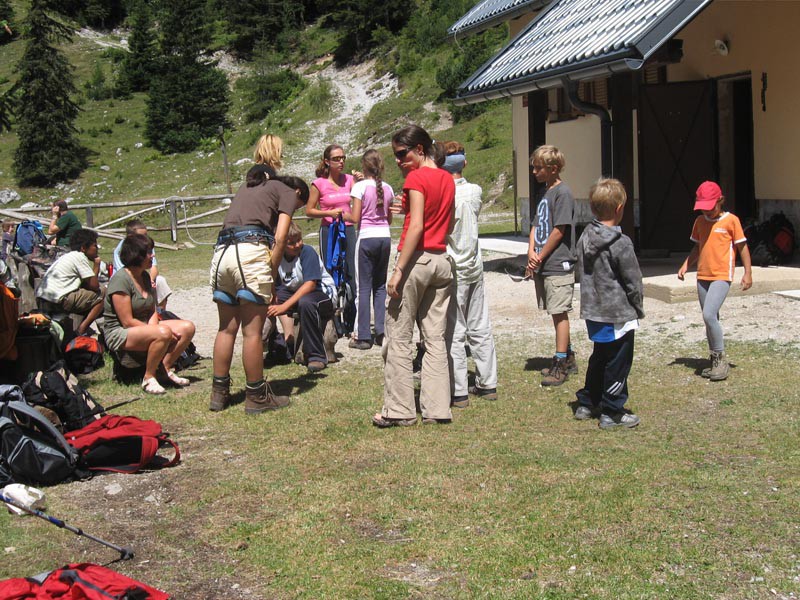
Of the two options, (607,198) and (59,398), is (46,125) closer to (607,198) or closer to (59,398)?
(59,398)

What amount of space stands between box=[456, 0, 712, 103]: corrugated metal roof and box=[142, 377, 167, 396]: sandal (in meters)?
5.95

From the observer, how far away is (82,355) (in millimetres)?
7754

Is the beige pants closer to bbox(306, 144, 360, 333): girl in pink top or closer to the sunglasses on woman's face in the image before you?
the sunglasses on woman's face

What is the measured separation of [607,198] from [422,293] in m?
1.28

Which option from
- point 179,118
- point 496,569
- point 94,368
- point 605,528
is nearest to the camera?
point 496,569

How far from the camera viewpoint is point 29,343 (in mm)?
6449

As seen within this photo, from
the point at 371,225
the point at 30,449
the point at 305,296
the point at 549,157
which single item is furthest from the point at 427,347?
the point at 371,225

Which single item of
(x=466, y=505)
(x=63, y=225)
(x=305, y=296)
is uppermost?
(x=63, y=225)

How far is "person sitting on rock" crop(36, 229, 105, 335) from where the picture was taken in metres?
8.51

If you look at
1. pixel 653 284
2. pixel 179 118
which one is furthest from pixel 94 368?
pixel 179 118

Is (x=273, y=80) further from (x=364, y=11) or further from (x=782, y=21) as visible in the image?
(x=782, y=21)

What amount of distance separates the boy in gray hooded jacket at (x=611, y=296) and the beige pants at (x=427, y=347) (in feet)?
2.92

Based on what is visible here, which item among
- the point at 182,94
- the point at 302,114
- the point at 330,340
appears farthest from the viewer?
the point at 182,94

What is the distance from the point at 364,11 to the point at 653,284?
5107 centimetres
